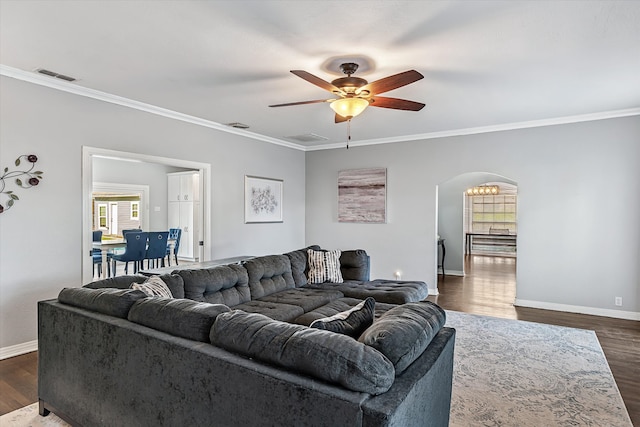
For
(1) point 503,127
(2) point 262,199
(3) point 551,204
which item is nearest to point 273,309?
(2) point 262,199

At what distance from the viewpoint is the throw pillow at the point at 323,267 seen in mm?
4500

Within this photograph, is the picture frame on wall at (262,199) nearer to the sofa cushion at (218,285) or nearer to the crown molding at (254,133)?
the crown molding at (254,133)

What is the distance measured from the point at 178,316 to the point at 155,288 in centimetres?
98

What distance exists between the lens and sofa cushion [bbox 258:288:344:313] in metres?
3.54

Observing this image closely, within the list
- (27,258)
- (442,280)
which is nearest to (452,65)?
(27,258)

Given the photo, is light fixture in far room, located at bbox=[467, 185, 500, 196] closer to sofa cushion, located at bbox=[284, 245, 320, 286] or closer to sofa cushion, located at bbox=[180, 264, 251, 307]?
sofa cushion, located at bbox=[284, 245, 320, 286]

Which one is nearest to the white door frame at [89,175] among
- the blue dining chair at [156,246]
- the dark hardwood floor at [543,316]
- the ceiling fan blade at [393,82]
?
the blue dining chair at [156,246]

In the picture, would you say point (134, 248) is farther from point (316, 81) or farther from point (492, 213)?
point (492, 213)

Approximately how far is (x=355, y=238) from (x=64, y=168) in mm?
4567

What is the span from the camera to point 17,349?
3.49 metres

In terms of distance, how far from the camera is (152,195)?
30.2ft

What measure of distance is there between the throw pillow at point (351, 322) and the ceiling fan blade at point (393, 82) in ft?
5.53

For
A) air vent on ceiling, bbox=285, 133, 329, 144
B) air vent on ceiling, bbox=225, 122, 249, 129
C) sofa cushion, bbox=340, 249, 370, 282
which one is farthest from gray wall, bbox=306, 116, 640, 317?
air vent on ceiling, bbox=225, 122, 249, 129

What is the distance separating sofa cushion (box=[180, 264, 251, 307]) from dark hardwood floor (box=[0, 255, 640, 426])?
131 cm
